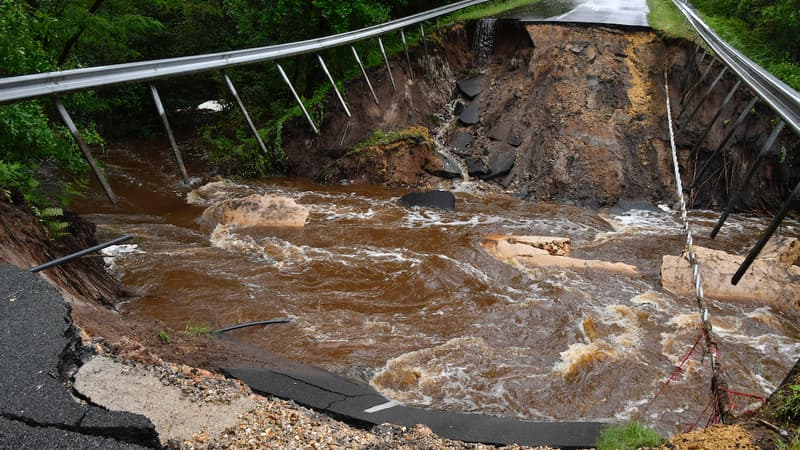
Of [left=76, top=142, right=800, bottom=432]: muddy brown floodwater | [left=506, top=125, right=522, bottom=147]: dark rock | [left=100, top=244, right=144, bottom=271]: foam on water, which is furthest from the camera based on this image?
[left=506, top=125, right=522, bottom=147]: dark rock

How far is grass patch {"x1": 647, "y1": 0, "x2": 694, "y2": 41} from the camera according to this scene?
45.8 feet

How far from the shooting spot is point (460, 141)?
1406 cm

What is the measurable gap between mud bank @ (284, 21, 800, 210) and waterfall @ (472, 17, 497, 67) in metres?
0.17

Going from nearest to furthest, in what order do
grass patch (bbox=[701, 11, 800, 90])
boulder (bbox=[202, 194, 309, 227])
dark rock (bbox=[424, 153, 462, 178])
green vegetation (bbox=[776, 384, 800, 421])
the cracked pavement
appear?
the cracked pavement < green vegetation (bbox=[776, 384, 800, 421]) < boulder (bbox=[202, 194, 309, 227]) < grass patch (bbox=[701, 11, 800, 90]) < dark rock (bbox=[424, 153, 462, 178])

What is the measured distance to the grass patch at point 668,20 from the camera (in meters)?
14.0

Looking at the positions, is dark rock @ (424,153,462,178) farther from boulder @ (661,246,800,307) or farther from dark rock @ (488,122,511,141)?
boulder @ (661,246,800,307)

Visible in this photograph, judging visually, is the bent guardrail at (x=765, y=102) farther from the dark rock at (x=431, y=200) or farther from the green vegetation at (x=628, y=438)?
the dark rock at (x=431, y=200)

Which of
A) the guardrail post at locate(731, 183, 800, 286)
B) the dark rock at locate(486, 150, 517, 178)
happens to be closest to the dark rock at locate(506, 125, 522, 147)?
the dark rock at locate(486, 150, 517, 178)

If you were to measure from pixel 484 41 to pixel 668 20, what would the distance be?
17.4 ft

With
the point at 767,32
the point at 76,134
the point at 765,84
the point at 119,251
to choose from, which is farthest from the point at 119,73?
the point at 767,32

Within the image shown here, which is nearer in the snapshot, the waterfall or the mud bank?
the mud bank

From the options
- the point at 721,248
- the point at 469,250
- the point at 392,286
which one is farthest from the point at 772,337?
the point at 392,286

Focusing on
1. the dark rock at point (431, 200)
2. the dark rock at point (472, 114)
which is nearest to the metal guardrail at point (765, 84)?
the dark rock at point (472, 114)

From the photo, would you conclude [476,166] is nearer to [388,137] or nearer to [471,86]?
[388,137]
